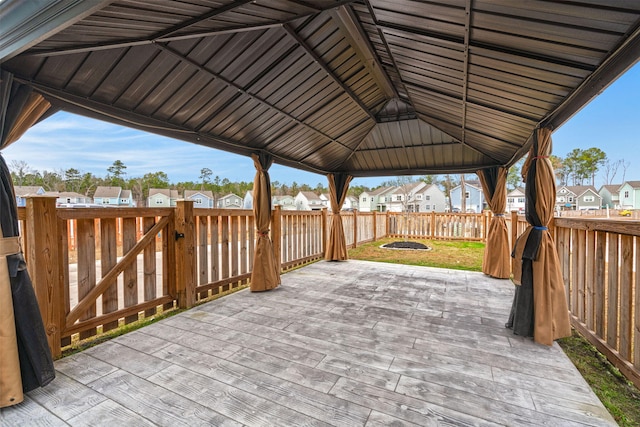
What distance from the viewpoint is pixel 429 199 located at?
30.1 meters

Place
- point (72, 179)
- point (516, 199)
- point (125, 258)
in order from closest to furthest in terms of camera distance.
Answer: point (125, 258)
point (72, 179)
point (516, 199)

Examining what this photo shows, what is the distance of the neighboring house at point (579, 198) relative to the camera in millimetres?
26562

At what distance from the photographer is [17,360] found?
173 cm

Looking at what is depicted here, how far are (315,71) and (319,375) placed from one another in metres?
3.27

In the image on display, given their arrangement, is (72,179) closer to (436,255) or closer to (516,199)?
(436,255)

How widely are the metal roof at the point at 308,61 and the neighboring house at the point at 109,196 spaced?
93.5 ft

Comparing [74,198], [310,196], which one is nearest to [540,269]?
[74,198]

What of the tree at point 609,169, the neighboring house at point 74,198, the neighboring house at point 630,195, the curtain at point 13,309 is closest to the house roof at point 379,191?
the tree at point 609,169

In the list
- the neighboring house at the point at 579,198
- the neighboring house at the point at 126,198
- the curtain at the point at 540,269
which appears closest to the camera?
the curtain at the point at 540,269

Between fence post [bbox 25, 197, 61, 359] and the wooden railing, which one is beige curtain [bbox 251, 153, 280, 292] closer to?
the wooden railing

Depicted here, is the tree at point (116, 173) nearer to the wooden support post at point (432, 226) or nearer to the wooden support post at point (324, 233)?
the wooden support post at point (324, 233)

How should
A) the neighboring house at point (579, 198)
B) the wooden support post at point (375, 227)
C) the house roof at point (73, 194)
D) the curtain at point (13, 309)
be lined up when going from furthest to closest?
the neighboring house at point (579, 198), the house roof at point (73, 194), the wooden support post at point (375, 227), the curtain at point (13, 309)

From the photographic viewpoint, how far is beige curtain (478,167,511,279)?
4.98m

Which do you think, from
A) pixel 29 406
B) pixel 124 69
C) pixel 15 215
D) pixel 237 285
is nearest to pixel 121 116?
pixel 124 69
